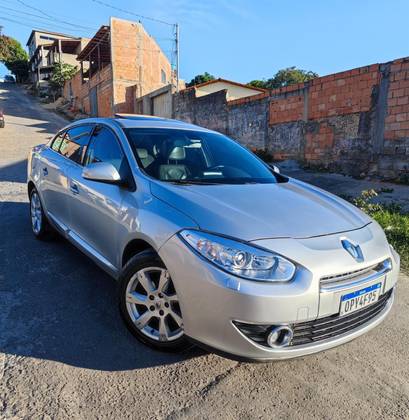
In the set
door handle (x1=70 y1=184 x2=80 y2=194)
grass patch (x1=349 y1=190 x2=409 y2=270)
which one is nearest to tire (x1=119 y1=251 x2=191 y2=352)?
door handle (x1=70 y1=184 x2=80 y2=194)

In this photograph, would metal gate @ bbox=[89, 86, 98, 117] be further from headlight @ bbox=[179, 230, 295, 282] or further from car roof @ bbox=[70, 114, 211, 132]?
headlight @ bbox=[179, 230, 295, 282]

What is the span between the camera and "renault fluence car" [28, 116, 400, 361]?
2.00 meters

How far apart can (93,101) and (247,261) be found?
28.4 metres

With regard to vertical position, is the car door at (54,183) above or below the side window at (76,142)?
below

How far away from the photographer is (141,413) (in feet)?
6.56

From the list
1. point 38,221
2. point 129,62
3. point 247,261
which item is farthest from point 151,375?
point 129,62

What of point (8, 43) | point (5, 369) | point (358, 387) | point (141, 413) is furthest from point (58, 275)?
point (8, 43)

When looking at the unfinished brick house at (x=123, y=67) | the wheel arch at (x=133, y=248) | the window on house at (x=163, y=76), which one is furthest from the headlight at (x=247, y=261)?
the window on house at (x=163, y=76)

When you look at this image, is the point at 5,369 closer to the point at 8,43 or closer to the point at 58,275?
the point at 58,275

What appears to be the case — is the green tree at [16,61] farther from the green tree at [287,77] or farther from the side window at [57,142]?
the side window at [57,142]

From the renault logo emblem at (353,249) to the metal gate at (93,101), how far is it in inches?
1079

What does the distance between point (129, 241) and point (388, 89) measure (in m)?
7.55

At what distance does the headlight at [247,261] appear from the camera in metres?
1.99

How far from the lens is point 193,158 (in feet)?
11.0
